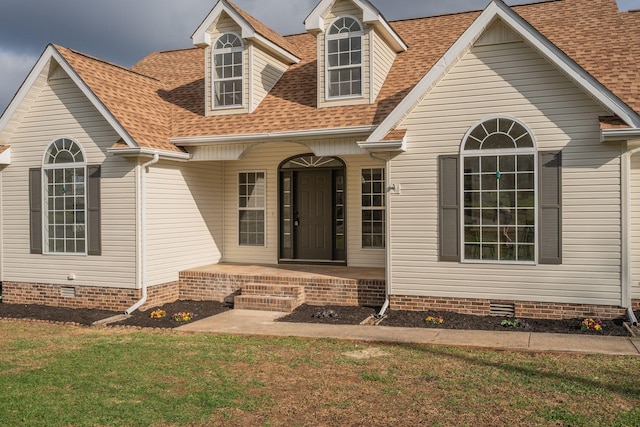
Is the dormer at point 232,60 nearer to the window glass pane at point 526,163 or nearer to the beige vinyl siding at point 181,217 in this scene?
the beige vinyl siding at point 181,217

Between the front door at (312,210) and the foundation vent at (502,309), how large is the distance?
445 cm

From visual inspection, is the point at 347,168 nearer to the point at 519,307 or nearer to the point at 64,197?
the point at 519,307

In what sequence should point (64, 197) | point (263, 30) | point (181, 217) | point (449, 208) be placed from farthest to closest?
point (263, 30) → point (181, 217) → point (64, 197) → point (449, 208)

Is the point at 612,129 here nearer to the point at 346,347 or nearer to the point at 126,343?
the point at 346,347

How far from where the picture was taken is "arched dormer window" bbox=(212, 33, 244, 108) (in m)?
13.4

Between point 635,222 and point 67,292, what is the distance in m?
11.4

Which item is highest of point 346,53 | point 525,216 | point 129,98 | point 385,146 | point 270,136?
point 346,53

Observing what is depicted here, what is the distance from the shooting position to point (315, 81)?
1373cm

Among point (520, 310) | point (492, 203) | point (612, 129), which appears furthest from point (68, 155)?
point (612, 129)

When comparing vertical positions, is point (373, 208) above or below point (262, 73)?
below

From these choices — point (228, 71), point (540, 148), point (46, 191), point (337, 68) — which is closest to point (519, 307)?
point (540, 148)

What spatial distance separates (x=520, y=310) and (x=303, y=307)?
4.13m

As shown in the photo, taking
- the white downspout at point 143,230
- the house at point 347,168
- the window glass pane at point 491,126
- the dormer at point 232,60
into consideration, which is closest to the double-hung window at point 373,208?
the house at point 347,168

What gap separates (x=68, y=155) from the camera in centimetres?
1234
